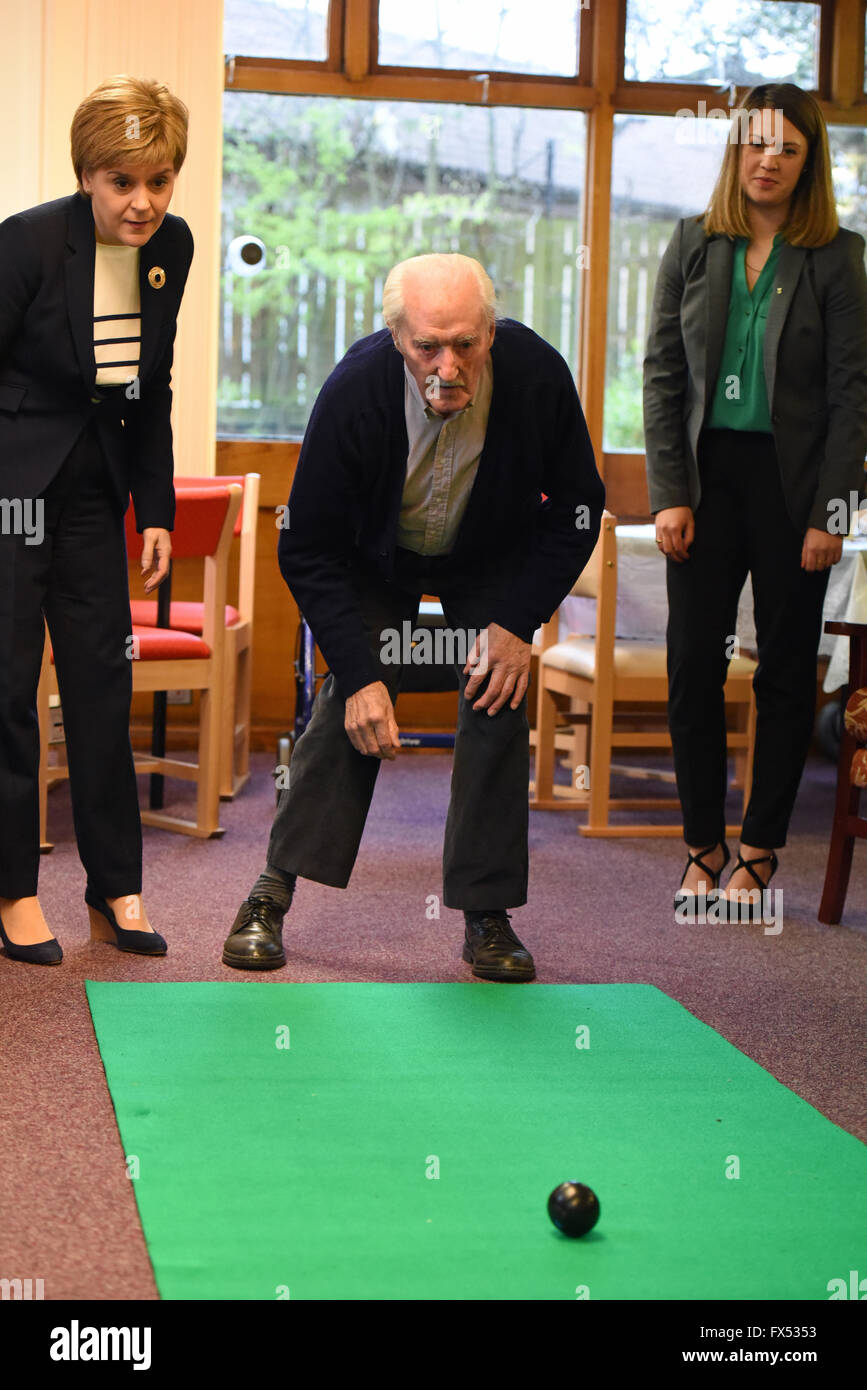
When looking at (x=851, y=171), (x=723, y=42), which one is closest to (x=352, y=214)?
(x=723, y=42)

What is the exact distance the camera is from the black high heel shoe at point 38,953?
240cm

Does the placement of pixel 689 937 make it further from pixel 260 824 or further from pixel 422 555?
pixel 260 824

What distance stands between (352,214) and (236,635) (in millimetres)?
1791

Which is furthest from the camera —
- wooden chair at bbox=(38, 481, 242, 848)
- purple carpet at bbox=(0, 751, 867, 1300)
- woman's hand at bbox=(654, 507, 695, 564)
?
wooden chair at bbox=(38, 481, 242, 848)

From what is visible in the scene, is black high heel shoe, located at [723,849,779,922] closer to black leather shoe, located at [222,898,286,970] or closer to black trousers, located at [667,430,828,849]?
black trousers, located at [667,430,828,849]

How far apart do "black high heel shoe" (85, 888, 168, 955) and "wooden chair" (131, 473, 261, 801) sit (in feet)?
3.87

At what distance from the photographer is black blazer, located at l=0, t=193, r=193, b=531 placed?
2.20 metres

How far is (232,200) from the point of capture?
4980 mm

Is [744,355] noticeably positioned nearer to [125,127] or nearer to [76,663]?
[125,127]

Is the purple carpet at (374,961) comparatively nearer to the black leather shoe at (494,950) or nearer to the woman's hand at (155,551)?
the black leather shoe at (494,950)

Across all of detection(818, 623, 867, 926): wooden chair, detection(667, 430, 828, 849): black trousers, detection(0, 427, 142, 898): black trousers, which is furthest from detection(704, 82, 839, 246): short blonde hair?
detection(0, 427, 142, 898): black trousers

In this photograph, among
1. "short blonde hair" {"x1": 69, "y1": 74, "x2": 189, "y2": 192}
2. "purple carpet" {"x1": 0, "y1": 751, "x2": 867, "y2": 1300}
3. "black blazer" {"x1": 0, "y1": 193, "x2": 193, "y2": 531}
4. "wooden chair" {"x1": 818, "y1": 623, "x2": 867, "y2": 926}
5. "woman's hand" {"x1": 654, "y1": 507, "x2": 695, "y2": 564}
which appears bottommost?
"purple carpet" {"x1": 0, "y1": 751, "x2": 867, "y2": 1300}

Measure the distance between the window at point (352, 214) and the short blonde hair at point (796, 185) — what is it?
2.39 metres

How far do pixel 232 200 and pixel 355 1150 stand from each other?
3969mm
